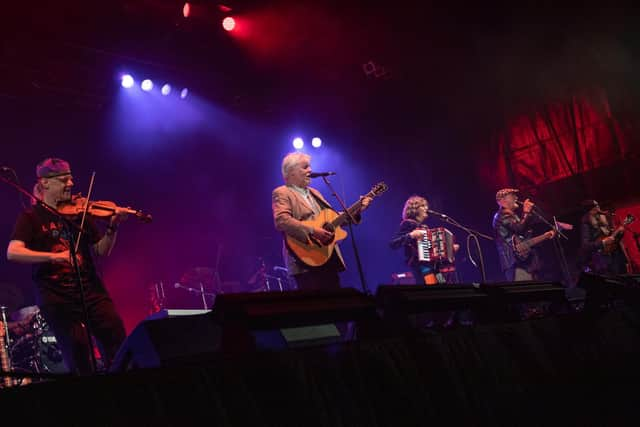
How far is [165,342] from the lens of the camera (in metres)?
3.06

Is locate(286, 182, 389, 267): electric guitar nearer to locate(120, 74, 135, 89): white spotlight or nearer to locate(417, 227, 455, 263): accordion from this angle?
locate(417, 227, 455, 263): accordion

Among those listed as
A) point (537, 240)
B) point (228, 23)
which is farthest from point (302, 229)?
point (537, 240)

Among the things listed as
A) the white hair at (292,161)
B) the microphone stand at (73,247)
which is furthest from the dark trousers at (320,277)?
the microphone stand at (73,247)

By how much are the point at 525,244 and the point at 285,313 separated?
7.99m

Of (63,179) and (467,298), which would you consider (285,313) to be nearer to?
(467,298)

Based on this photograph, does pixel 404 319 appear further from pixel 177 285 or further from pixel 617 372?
pixel 177 285

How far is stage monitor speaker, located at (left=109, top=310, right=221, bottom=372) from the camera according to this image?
299 centimetres

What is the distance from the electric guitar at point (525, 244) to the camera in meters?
9.45

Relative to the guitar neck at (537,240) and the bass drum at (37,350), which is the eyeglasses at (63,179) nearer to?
the bass drum at (37,350)

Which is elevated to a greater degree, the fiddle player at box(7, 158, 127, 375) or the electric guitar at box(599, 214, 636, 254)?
the fiddle player at box(7, 158, 127, 375)

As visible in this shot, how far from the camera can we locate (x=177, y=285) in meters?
10.2

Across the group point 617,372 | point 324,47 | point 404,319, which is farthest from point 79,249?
point 324,47

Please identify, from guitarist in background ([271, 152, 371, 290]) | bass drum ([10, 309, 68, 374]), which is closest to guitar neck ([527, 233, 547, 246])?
guitarist in background ([271, 152, 371, 290])

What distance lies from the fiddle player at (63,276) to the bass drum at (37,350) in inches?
160
